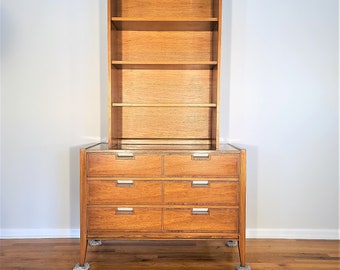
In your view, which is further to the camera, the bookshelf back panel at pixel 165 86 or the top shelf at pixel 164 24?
the bookshelf back panel at pixel 165 86

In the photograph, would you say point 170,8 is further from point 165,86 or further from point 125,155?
point 125,155

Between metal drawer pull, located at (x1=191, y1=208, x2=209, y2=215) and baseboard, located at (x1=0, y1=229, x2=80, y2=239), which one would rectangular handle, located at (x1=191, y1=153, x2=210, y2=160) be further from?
baseboard, located at (x1=0, y1=229, x2=80, y2=239)

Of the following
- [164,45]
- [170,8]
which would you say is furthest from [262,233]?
[170,8]

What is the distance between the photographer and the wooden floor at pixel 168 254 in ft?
6.15

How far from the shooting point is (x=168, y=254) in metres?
2.02

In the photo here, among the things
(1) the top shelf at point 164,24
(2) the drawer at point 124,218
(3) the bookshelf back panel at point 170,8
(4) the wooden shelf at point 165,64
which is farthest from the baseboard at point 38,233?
(3) the bookshelf back panel at point 170,8

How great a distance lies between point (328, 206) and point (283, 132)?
2.38 ft

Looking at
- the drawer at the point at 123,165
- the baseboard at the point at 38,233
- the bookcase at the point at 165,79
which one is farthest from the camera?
the baseboard at the point at 38,233

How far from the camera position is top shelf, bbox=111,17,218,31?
1923 mm

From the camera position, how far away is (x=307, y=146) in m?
2.30

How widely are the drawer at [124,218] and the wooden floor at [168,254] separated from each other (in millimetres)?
285

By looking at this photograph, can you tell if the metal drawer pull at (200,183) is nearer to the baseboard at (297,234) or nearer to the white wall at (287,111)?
the white wall at (287,111)

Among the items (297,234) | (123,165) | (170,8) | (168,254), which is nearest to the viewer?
(123,165)

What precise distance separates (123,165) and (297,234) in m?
1.59
